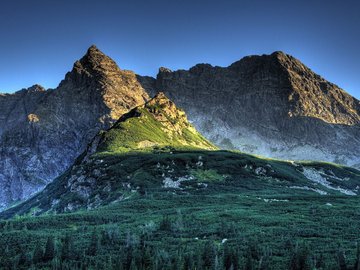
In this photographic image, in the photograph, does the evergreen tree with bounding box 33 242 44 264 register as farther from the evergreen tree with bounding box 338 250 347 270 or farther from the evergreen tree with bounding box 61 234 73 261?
the evergreen tree with bounding box 338 250 347 270

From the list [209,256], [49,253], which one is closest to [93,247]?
[49,253]

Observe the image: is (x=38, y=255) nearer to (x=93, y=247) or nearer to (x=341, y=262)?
(x=93, y=247)

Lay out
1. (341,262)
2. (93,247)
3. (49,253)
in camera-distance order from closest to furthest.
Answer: (341,262) → (49,253) → (93,247)

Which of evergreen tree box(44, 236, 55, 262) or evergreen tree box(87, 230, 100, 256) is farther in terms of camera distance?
evergreen tree box(87, 230, 100, 256)

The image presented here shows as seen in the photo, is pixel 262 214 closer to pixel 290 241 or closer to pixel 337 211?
pixel 337 211

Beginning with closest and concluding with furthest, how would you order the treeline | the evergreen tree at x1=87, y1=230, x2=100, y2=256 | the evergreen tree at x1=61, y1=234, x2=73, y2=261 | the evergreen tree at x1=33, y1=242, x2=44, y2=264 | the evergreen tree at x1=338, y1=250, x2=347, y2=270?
the evergreen tree at x1=338, y1=250, x2=347, y2=270 < the treeline < the evergreen tree at x1=33, y1=242, x2=44, y2=264 < the evergreen tree at x1=61, y1=234, x2=73, y2=261 < the evergreen tree at x1=87, y1=230, x2=100, y2=256

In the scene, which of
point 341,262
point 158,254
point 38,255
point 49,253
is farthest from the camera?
point 49,253

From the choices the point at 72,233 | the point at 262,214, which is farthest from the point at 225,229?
the point at 72,233

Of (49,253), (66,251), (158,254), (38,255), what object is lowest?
(38,255)

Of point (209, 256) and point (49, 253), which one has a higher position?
point (209, 256)

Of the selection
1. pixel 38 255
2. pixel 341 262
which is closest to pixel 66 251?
pixel 38 255

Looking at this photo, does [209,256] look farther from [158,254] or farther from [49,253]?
[49,253]

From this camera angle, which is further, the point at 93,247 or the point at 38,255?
the point at 93,247

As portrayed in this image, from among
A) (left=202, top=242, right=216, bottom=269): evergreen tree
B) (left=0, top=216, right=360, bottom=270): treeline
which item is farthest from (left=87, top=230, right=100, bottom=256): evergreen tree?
(left=202, top=242, right=216, bottom=269): evergreen tree
